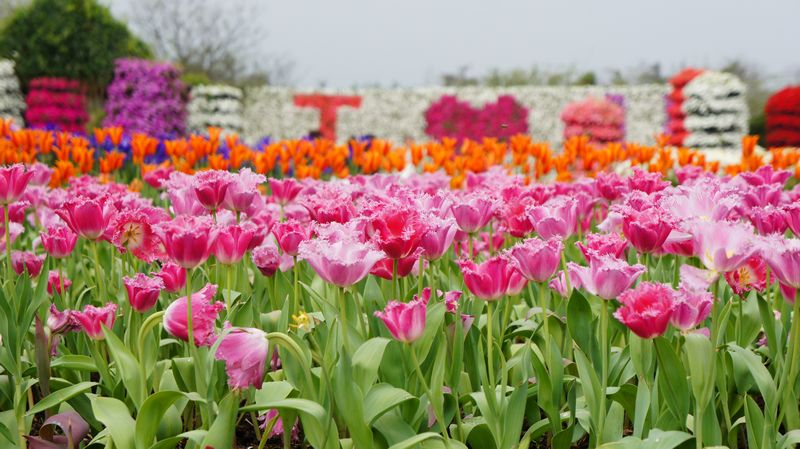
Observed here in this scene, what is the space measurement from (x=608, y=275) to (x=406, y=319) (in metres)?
0.40

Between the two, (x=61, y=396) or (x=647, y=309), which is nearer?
(x=647, y=309)

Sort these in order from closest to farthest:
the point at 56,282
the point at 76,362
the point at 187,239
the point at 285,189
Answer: the point at 187,239, the point at 76,362, the point at 56,282, the point at 285,189

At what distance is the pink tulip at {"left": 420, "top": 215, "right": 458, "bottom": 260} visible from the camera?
5.67 feet

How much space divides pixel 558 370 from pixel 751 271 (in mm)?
596

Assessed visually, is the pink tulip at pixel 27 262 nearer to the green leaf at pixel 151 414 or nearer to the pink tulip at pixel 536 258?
the green leaf at pixel 151 414

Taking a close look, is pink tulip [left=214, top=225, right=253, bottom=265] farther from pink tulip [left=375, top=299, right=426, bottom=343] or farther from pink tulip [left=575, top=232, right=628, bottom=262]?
pink tulip [left=575, top=232, right=628, bottom=262]

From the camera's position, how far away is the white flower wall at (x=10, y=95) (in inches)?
715

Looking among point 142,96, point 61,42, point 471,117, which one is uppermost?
point 61,42

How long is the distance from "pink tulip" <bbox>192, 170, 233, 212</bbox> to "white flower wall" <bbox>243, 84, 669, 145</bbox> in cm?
2276

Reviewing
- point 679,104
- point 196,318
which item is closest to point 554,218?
point 196,318

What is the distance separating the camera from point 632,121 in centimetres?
2522

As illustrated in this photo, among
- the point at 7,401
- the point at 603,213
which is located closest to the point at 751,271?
the point at 7,401

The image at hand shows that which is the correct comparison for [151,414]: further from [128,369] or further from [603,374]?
[603,374]

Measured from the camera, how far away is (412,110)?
83.7ft
